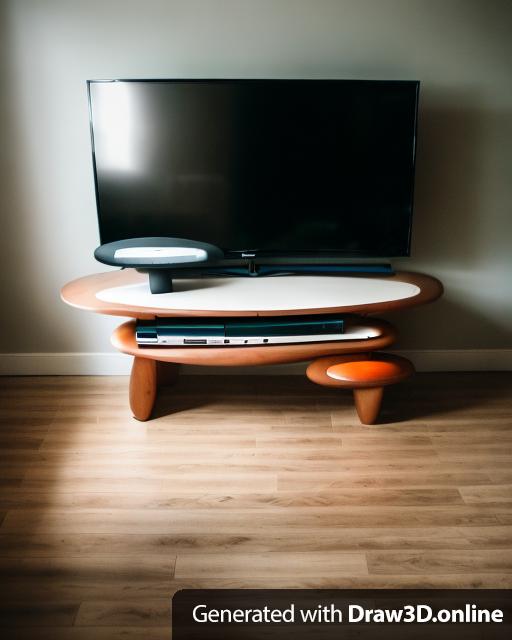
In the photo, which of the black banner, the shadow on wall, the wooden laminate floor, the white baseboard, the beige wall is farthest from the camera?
the white baseboard

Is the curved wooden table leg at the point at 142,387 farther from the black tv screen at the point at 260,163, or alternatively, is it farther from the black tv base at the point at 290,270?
the black tv screen at the point at 260,163

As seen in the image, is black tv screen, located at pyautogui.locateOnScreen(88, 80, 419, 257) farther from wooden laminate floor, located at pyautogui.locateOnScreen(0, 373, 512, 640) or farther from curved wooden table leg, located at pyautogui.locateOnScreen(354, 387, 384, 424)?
wooden laminate floor, located at pyautogui.locateOnScreen(0, 373, 512, 640)

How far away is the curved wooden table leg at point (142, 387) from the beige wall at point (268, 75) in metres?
0.60

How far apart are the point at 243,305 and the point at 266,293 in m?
0.16

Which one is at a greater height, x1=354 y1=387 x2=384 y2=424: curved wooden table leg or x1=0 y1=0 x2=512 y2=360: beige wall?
x1=0 y1=0 x2=512 y2=360: beige wall

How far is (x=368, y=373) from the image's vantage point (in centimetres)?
214

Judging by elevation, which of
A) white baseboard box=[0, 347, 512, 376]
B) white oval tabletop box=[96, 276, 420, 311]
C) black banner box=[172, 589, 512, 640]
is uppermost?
white oval tabletop box=[96, 276, 420, 311]

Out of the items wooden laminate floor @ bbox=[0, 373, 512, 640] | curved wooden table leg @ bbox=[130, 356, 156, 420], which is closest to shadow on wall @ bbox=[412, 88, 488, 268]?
wooden laminate floor @ bbox=[0, 373, 512, 640]

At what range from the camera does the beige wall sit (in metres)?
2.30

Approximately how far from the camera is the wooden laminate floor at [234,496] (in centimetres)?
153

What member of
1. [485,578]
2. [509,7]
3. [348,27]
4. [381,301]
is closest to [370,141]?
[348,27]

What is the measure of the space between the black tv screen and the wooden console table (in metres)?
0.16

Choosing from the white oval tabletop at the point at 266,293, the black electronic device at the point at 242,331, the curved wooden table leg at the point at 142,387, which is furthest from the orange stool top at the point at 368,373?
the curved wooden table leg at the point at 142,387

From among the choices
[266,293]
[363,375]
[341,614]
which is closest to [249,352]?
[266,293]
